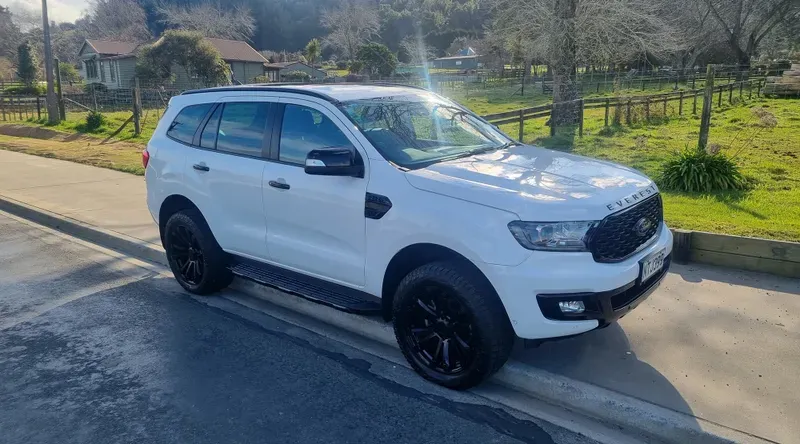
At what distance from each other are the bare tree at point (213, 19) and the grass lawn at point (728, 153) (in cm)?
6871

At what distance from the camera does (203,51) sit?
41.0 meters

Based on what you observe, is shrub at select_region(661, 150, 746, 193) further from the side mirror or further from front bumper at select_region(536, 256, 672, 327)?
the side mirror

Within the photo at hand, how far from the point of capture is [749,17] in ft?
156

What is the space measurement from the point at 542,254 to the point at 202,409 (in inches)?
89.5

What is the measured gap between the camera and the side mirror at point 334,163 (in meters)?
3.91

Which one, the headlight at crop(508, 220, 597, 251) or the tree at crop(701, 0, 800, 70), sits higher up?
the tree at crop(701, 0, 800, 70)

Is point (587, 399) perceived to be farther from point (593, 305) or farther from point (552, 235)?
point (552, 235)

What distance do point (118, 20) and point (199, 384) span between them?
10108cm

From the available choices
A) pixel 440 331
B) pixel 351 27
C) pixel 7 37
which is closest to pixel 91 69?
pixel 351 27

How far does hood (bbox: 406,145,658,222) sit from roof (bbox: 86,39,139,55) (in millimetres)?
55945

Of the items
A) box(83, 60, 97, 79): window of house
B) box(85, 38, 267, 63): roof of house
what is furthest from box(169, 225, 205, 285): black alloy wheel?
box(83, 60, 97, 79): window of house

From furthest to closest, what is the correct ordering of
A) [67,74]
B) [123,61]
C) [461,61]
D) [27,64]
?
1. [461,61]
2. [67,74]
3. [27,64]
4. [123,61]

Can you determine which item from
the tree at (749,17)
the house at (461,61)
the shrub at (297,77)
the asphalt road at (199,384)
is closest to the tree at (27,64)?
the shrub at (297,77)

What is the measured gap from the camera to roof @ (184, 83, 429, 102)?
15.1ft
